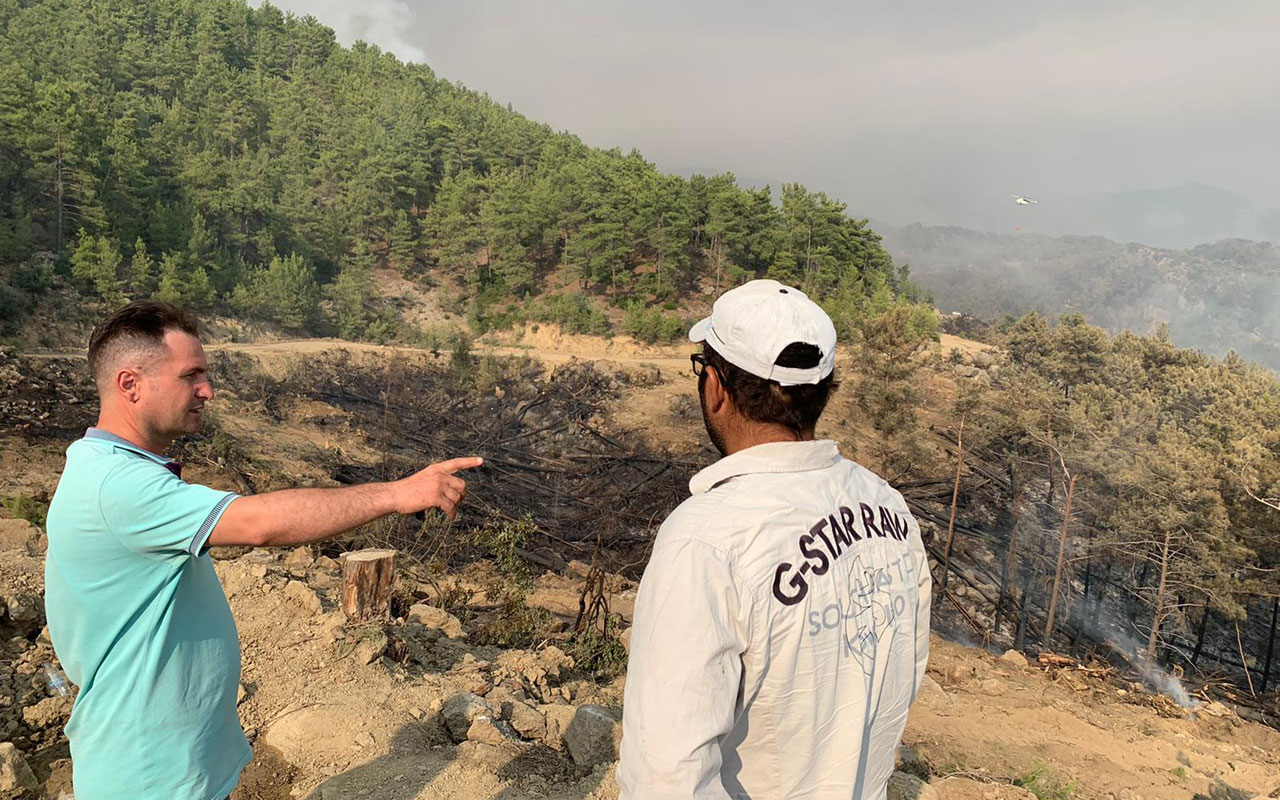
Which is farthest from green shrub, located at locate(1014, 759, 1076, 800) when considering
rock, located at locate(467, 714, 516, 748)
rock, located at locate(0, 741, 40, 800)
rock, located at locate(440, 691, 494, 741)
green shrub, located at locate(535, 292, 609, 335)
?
green shrub, located at locate(535, 292, 609, 335)

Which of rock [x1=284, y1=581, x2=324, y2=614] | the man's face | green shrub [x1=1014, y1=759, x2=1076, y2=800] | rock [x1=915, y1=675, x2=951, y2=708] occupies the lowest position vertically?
rock [x1=915, y1=675, x2=951, y2=708]

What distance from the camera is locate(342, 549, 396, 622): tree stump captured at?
4973 millimetres

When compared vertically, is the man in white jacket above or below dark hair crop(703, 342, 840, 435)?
below

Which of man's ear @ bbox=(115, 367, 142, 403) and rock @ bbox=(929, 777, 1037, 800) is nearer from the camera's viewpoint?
man's ear @ bbox=(115, 367, 142, 403)

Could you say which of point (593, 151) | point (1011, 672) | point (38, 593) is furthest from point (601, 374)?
point (593, 151)

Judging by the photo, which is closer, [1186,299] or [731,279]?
[731,279]

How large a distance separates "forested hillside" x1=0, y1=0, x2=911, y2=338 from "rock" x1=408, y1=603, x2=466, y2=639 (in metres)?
20.8

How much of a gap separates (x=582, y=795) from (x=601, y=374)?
59.4ft

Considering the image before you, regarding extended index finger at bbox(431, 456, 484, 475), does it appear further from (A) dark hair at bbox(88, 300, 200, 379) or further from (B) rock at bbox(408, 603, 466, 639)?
(B) rock at bbox(408, 603, 466, 639)

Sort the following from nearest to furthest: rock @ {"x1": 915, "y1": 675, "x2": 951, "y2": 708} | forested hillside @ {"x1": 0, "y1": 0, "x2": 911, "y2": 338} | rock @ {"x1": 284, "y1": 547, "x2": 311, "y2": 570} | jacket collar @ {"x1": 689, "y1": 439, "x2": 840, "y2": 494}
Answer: jacket collar @ {"x1": 689, "y1": 439, "x2": 840, "y2": 494}
rock @ {"x1": 284, "y1": 547, "x2": 311, "y2": 570}
rock @ {"x1": 915, "y1": 675, "x2": 951, "y2": 708}
forested hillside @ {"x1": 0, "y1": 0, "x2": 911, "y2": 338}

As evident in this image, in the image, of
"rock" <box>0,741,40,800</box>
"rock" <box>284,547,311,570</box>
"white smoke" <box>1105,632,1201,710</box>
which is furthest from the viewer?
"white smoke" <box>1105,632,1201,710</box>

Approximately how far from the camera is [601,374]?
21391mm

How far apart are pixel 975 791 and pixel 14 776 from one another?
4914 mm

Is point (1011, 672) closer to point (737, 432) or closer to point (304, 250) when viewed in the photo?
point (737, 432)
